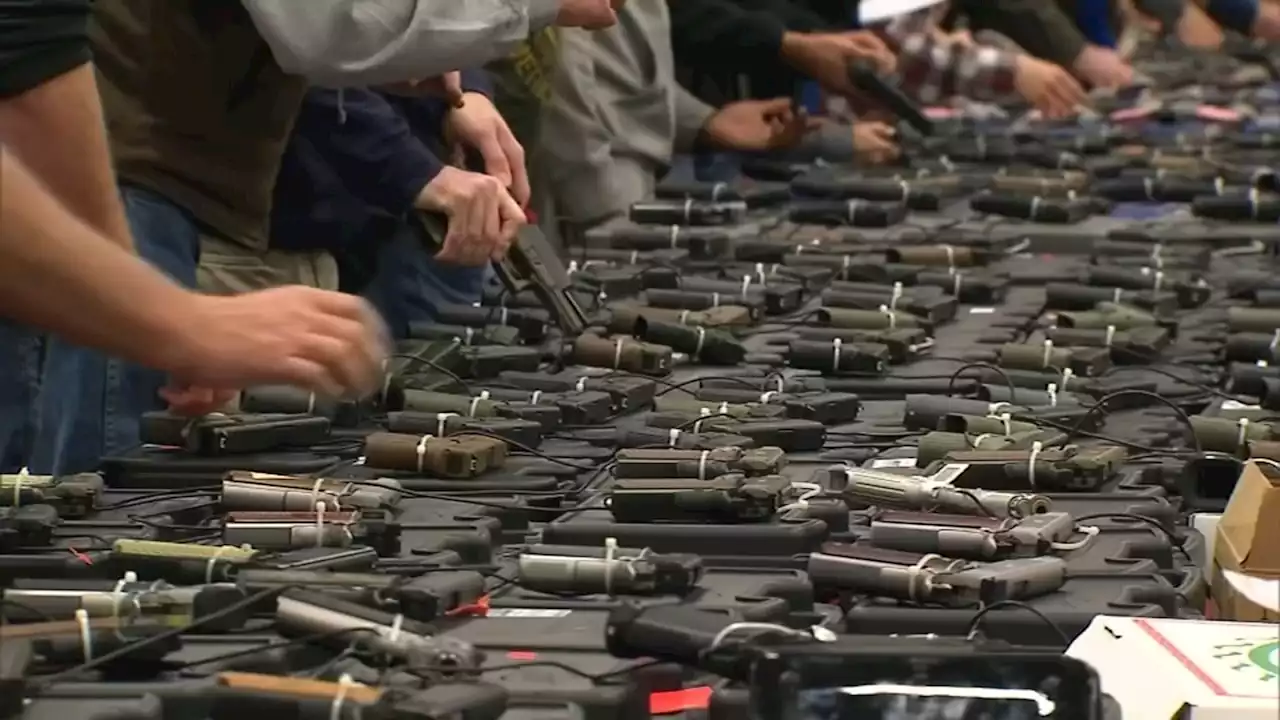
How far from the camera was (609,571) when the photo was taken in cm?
226

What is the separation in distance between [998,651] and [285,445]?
1410 millimetres

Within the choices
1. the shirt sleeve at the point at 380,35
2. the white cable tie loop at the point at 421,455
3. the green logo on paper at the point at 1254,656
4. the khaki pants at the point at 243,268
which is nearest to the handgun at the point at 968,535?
the green logo on paper at the point at 1254,656

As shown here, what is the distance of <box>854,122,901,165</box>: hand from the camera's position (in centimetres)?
616

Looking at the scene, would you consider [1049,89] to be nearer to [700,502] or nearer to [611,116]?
[611,116]

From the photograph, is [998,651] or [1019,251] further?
[1019,251]

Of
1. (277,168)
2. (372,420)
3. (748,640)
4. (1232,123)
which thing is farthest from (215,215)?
(1232,123)

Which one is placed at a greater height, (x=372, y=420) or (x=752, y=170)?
(x=752, y=170)

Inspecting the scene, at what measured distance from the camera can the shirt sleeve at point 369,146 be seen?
3.86 metres

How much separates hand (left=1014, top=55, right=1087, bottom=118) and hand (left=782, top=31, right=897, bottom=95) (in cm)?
91

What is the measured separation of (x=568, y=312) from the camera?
372 cm

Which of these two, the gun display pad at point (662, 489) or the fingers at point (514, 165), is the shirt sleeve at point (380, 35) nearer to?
the gun display pad at point (662, 489)

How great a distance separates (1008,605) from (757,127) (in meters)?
4.44

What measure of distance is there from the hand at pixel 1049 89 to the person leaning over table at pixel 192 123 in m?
4.10

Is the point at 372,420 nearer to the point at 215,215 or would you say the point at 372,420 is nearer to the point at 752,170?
the point at 215,215
